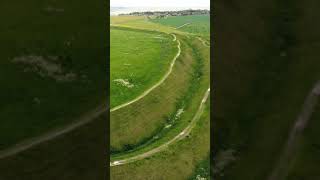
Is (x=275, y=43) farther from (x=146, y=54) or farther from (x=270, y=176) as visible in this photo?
(x=146, y=54)

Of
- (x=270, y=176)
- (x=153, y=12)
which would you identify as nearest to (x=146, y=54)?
A: (x=270, y=176)
